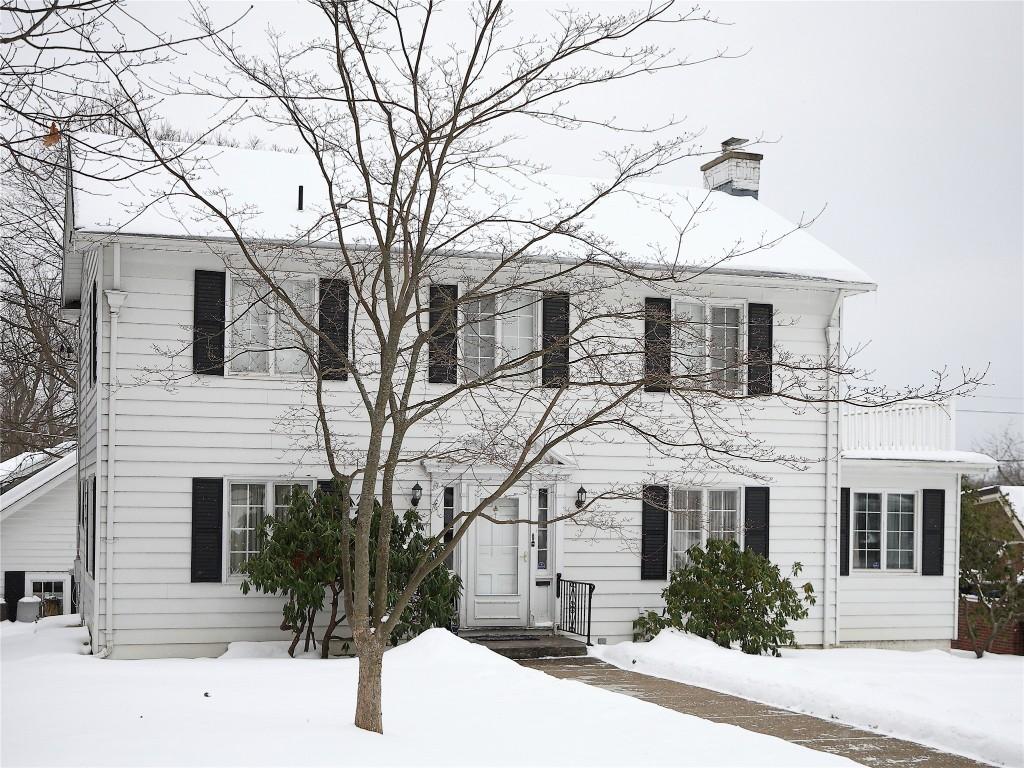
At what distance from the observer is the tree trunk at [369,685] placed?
7.44 meters

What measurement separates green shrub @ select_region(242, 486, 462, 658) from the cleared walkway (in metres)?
1.35

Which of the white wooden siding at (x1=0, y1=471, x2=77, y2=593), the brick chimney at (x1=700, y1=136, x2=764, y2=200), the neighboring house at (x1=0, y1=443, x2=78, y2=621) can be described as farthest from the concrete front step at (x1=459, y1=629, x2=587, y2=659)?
the white wooden siding at (x1=0, y1=471, x2=77, y2=593)

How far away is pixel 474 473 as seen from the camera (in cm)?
1408

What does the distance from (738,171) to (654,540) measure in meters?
7.40

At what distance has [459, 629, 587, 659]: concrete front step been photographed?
43.6ft

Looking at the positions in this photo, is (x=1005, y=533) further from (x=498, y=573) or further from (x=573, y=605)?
(x=498, y=573)

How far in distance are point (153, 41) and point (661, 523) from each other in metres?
10.2

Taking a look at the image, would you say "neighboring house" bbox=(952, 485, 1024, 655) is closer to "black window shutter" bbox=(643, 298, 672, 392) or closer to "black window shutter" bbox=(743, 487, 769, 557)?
"black window shutter" bbox=(743, 487, 769, 557)

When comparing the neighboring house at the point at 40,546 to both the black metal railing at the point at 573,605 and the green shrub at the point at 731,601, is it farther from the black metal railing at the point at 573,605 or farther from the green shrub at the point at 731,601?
the green shrub at the point at 731,601

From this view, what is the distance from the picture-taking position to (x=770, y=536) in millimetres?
15445

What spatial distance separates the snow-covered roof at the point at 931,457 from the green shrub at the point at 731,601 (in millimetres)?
3021

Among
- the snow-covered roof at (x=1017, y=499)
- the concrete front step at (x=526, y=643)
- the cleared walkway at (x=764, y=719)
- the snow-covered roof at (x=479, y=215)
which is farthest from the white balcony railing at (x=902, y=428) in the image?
the snow-covered roof at (x=1017, y=499)

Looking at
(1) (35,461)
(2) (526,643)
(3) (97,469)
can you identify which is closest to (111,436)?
(3) (97,469)

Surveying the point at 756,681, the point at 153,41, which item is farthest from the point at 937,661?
the point at 153,41
